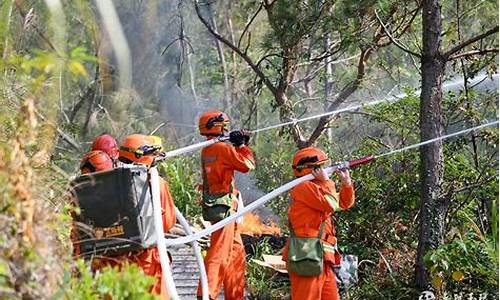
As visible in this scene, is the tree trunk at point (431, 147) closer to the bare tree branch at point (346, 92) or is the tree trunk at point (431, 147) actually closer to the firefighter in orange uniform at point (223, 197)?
the firefighter in orange uniform at point (223, 197)

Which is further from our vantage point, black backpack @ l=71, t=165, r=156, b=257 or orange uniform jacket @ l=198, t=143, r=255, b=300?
orange uniform jacket @ l=198, t=143, r=255, b=300

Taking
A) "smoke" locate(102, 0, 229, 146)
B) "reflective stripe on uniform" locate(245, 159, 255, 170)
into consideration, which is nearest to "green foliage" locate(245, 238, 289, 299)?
"reflective stripe on uniform" locate(245, 159, 255, 170)

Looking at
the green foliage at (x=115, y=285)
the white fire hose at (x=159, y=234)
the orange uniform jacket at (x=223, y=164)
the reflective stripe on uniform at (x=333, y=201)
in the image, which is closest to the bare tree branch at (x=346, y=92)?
the orange uniform jacket at (x=223, y=164)

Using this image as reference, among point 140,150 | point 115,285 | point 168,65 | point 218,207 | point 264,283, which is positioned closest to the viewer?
point 115,285

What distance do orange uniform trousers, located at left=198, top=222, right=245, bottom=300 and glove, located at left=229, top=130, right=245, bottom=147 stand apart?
729mm

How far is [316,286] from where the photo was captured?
705 cm

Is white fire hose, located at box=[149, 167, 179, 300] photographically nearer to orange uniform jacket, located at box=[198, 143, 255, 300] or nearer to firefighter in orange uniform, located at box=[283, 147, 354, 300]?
firefighter in orange uniform, located at box=[283, 147, 354, 300]

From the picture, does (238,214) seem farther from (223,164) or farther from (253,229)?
(253,229)

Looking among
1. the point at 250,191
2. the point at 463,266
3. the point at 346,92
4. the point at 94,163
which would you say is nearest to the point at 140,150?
the point at 94,163

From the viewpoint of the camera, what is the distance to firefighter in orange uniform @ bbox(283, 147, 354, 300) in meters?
6.98

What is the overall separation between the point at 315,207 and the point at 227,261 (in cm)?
132

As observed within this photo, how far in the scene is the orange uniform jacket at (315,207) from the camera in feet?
22.9

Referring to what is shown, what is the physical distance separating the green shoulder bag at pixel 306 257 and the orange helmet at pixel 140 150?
134 centimetres

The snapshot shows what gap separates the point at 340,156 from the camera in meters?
11.0
